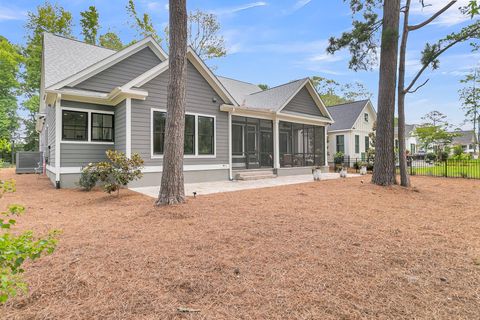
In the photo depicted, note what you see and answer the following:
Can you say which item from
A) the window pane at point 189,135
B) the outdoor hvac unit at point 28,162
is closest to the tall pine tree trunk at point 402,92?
the window pane at point 189,135

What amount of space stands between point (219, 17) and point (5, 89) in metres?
27.5

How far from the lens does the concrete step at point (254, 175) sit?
12156mm

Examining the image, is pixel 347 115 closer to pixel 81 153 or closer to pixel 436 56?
pixel 436 56

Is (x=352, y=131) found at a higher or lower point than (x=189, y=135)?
higher

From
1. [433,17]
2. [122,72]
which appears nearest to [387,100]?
[433,17]

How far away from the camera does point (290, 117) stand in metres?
14.8

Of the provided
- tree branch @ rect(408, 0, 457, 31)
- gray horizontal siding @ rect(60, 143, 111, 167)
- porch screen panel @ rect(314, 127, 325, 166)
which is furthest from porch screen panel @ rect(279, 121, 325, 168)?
gray horizontal siding @ rect(60, 143, 111, 167)

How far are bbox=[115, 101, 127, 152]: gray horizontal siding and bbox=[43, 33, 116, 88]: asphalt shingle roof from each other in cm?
308

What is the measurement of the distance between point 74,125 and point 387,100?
1233 cm

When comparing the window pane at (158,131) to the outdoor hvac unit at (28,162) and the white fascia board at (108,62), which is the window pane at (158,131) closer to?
the white fascia board at (108,62)

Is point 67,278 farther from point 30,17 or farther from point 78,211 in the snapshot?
point 30,17

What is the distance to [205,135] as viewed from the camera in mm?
11461

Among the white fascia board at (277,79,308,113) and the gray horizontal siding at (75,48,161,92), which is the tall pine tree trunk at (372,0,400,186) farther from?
the gray horizontal siding at (75,48,161,92)

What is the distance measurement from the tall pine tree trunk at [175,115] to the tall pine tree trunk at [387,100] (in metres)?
7.81
